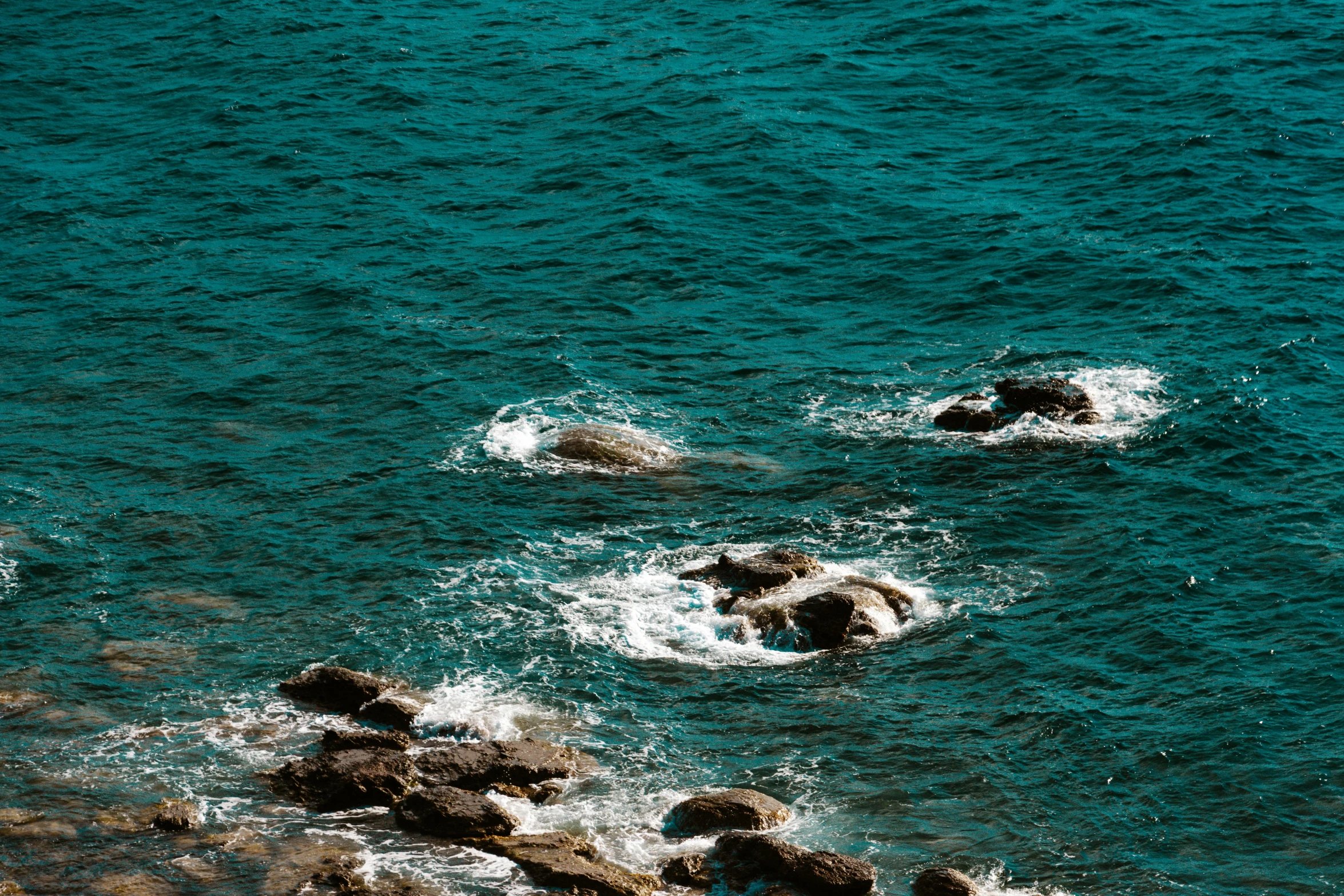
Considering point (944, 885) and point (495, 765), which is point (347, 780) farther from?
point (944, 885)

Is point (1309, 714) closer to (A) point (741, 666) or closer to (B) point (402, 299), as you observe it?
(A) point (741, 666)

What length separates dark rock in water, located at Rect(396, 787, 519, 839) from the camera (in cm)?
2983

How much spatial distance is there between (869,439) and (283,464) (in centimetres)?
1762

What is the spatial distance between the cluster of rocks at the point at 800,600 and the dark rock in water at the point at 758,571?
15 millimetres

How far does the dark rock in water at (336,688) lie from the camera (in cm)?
3422

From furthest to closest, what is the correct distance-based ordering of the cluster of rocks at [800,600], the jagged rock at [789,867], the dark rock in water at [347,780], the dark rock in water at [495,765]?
the cluster of rocks at [800,600] → the dark rock in water at [495,765] → the dark rock in water at [347,780] → the jagged rock at [789,867]

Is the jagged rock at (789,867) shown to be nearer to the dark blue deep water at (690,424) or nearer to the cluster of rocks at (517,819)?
the cluster of rocks at (517,819)

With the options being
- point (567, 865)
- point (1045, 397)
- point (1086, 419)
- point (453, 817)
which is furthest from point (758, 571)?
point (1086, 419)

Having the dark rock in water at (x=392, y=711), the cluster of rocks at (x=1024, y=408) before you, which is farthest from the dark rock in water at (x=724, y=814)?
the cluster of rocks at (x=1024, y=408)

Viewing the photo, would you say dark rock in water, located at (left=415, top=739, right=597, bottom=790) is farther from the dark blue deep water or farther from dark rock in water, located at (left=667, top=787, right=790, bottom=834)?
dark rock in water, located at (left=667, top=787, right=790, bottom=834)

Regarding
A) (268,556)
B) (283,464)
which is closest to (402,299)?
(283,464)

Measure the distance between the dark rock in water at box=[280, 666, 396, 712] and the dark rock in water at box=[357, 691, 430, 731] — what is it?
29 centimetres

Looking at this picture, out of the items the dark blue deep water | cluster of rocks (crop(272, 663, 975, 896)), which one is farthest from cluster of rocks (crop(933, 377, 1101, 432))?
cluster of rocks (crop(272, 663, 975, 896))

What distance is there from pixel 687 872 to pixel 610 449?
18961 mm
